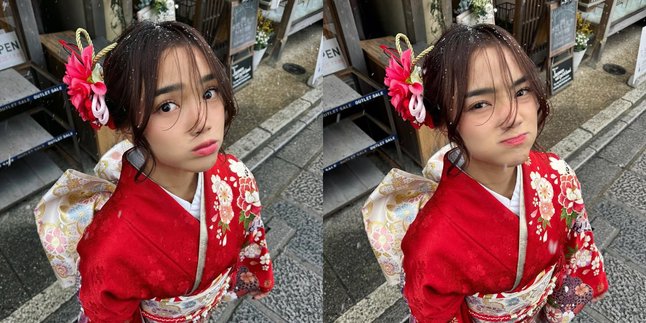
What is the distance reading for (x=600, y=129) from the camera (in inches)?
208

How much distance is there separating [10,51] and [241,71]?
7.87 feet

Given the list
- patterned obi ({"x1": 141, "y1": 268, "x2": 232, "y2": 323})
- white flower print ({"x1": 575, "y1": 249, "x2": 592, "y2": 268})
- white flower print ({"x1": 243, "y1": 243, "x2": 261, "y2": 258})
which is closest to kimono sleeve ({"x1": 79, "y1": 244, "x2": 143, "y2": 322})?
patterned obi ({"x1": 141, "y1": 268, "x2": 232, "y2": 323})

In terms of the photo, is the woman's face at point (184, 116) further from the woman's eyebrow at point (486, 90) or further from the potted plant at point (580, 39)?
the potted plant at point (580, 39)

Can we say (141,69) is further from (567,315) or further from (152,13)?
(567,315)

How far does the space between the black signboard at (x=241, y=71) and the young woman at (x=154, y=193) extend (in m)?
2.75

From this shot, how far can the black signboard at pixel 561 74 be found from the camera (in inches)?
211

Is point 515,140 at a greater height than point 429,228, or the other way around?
point 515,140

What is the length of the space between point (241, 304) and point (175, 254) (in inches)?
67.9

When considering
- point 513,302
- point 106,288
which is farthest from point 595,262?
point 106,288

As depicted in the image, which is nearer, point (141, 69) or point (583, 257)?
point (141, 69)

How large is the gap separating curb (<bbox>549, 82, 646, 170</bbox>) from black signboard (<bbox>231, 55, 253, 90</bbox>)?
3.13 metres

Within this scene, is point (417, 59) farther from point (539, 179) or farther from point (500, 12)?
point (500, 12)

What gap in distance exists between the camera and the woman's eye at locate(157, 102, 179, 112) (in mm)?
1728

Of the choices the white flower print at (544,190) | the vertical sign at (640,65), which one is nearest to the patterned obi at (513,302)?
the white flower print at (544,190)
